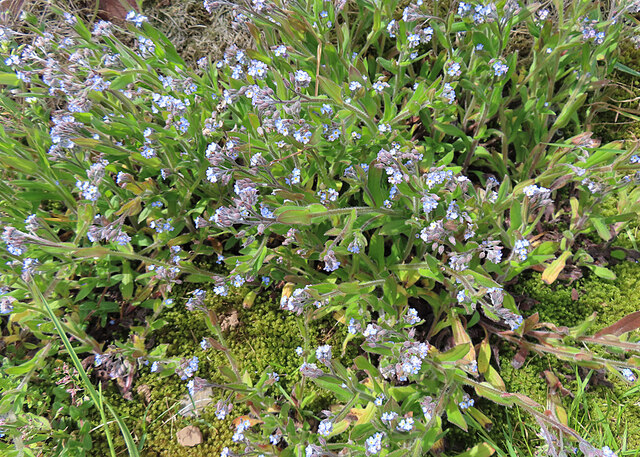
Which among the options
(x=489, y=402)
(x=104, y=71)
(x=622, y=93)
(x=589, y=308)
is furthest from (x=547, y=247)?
(x=104, y=71)

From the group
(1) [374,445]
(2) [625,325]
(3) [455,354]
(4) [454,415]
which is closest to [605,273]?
(2) [625,325]

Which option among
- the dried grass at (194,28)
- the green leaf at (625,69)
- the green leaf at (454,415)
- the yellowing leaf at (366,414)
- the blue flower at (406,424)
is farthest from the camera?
→ the dried grass at (194,28)

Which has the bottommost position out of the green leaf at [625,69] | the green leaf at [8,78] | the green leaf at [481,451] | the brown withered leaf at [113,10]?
the green leaf at [481,451]

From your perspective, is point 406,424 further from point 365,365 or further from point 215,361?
point 215,361

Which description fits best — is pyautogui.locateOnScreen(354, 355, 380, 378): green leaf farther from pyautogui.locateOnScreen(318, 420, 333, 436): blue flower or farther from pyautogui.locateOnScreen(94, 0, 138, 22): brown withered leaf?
pyautogui.locateOnScreen(94, 0, 138, 22): brown withered leaf

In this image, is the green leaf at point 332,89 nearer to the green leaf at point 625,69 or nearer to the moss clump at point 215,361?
the moss clump at point 215,361

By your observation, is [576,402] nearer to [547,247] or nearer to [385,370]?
[547,247]

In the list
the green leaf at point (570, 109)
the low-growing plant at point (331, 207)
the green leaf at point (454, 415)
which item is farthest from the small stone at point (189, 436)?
the green leaf at point (570, 109)
